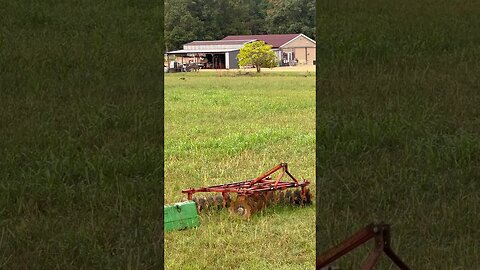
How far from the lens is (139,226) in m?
1.85

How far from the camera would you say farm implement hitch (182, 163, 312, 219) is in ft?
6.57

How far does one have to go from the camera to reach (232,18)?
5.96ft

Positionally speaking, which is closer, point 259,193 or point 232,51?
point 232,51

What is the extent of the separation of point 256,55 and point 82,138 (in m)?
0.78

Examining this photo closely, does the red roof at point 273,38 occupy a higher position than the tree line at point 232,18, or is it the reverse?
the tree line at point 232,18

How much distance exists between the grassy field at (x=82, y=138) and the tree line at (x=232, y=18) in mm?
84

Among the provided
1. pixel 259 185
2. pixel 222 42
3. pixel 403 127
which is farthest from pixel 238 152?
pixel 403 127

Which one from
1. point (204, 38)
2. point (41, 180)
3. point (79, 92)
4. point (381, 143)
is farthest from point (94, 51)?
point (381, 143)

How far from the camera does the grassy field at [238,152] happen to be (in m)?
1.78

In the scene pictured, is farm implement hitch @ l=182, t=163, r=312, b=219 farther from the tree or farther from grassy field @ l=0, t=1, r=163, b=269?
the tree

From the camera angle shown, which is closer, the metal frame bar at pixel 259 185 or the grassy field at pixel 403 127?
the grassy field at pixel 403 127

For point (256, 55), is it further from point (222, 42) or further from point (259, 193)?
point (259, 193)

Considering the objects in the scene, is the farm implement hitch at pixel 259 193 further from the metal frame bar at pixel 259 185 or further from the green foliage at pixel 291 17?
the green foliage at pixel 291 17

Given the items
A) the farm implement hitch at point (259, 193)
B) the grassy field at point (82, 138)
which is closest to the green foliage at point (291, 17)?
the grassy field at point (82, 138)
